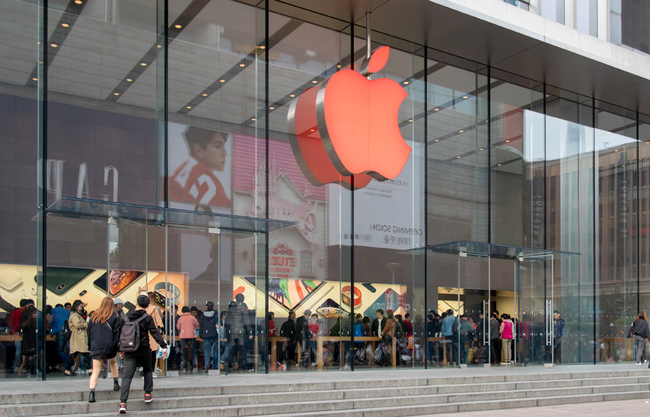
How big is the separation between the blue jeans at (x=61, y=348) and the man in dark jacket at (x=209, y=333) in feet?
7.73

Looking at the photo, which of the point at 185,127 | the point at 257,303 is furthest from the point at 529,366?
the point at 185,127

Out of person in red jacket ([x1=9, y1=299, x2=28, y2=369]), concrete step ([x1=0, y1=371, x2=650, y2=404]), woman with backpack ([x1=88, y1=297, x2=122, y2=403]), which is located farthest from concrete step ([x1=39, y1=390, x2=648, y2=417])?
person in red jacket ([x1=9, y1=299, x2=28, y2=369])

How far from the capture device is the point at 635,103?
64.3 ft

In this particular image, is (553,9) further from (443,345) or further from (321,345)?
(321,345)

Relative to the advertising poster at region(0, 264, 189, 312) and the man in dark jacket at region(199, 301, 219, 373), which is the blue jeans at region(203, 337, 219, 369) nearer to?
the man in dark jacket at region(199, 301, 219, 373)

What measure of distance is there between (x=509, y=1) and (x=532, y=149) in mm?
4331

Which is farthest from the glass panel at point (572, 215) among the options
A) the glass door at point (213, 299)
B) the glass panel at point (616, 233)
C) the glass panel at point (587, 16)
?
the glass door at point (213, 299)

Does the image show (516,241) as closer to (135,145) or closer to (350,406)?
(350,406)

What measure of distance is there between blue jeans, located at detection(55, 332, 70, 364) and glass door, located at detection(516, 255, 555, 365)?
10620 millimetres

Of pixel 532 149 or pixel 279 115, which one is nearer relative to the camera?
pixel 279 115

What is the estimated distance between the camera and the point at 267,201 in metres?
13.1

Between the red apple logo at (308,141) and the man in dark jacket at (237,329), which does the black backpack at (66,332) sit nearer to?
the man in dark jacket at (237,329)

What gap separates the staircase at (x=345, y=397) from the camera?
7.84 metres

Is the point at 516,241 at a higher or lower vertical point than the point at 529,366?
higher
